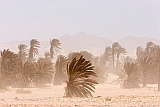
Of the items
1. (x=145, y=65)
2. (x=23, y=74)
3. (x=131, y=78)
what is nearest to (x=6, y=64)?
(x=23, y=74)

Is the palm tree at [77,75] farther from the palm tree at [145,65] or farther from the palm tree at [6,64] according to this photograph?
the palm tree at [145,65]

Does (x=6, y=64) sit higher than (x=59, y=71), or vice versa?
(x=6, y=64)

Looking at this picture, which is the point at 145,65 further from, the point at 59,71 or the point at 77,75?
the point at 77,75

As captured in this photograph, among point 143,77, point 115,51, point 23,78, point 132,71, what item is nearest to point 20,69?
point 23,78

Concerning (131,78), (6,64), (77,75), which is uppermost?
(6,64)

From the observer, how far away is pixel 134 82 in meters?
30.3

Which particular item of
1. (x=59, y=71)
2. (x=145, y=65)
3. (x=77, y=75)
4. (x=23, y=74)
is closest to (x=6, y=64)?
(x=23, y=74)

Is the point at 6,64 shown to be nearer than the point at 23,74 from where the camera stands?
Yes

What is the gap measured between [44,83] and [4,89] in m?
6.98

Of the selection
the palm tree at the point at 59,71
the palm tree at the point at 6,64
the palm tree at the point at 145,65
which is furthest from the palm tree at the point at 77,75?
the palm tree at the point at 145,65

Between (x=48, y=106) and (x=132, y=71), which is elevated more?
(x=132, y=71)

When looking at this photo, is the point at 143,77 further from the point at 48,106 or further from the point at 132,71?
the point at 48,106

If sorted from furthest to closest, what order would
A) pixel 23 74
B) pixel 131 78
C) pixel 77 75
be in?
pixel 131 78 → pixel 23 74 → pixel 77 75

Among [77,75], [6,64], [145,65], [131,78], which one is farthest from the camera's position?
[145,65]
